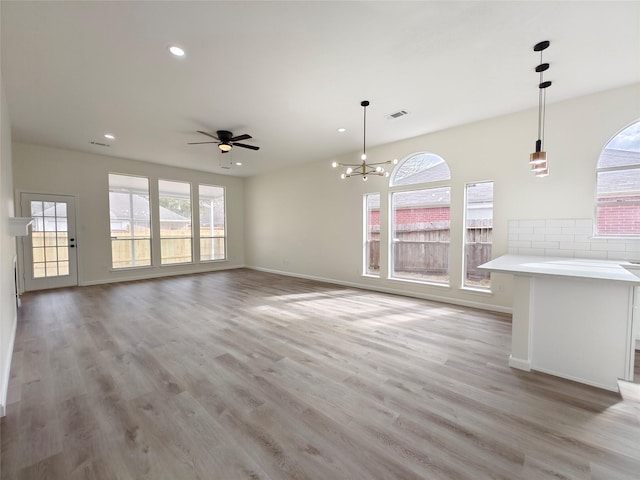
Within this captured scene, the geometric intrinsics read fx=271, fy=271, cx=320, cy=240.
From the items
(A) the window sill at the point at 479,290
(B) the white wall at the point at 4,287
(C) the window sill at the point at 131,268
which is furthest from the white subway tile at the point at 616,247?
(C) the window sill at the point at 131,268

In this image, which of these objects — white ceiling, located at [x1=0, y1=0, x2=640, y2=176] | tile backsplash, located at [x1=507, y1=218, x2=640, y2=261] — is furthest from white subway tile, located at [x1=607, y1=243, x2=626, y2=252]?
white ceiling, located at [x1=0, y1=0, x2=640, y2=176]

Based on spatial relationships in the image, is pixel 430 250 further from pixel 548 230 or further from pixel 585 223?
pixel 585 223

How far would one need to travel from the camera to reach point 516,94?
11.6 feet

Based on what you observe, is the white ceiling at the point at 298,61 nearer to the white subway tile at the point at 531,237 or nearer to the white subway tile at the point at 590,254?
the white subway tile at the point at 531,237

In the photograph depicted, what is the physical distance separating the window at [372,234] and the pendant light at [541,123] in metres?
2.88

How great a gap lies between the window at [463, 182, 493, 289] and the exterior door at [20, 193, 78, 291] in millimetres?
8297

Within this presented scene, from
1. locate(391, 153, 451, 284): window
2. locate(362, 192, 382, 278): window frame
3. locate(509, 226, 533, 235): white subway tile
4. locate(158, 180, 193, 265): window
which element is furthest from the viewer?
locate(158, 180, 193, 265): window

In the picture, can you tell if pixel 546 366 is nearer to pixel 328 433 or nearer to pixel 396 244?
pixel 328 433

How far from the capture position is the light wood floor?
1528 millimetres

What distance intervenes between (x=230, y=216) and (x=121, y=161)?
3215 millimetres

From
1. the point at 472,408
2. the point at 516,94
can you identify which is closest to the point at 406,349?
the point at 472,408

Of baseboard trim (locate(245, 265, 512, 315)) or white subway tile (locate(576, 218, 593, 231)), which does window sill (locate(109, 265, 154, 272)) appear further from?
white subway tile (locate(576, 218, 593, 231))

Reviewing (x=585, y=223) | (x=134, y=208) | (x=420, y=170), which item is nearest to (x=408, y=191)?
(x=420, y=170)

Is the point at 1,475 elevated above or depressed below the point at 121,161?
below
